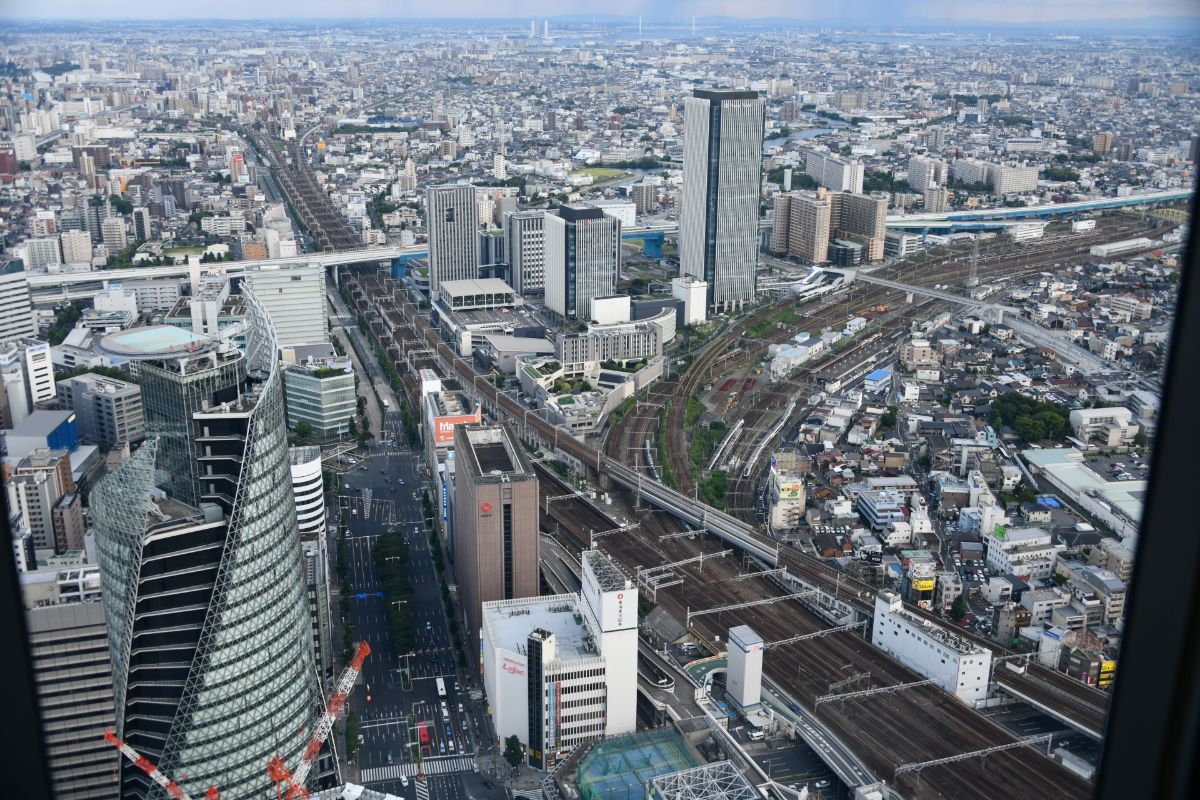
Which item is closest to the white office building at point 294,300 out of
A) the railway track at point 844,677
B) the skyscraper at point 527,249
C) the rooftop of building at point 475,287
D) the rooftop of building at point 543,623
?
the rooftop of building at point 475,287

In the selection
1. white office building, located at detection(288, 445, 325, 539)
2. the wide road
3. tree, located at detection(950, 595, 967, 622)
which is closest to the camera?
the wide road

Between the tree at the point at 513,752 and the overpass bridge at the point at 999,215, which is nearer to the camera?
the tree at the point at 513,752

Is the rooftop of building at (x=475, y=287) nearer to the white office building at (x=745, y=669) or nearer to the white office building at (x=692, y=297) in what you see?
the white office building at (x=692, y=297)

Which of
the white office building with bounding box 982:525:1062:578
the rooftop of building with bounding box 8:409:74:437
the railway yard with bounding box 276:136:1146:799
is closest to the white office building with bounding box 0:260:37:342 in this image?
the rooftop of building with bounding box 8:409:74:437

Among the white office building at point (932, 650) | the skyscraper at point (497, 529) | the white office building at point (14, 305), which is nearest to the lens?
the white office building at point (932, 650)

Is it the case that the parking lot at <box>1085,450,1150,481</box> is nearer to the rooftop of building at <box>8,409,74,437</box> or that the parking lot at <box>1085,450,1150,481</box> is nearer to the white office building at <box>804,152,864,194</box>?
the rooftop of building at <box>8,409,74,437</box>

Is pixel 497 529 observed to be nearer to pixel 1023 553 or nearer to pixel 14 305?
pixel 1023 553

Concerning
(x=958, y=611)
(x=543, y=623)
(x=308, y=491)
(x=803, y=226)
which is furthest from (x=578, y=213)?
(x=543, y=623)
